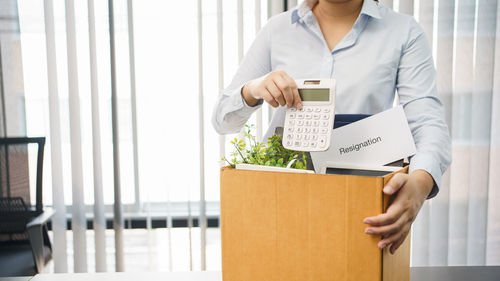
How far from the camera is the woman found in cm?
92

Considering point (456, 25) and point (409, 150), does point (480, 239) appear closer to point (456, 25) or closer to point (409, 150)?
point (456, 25)

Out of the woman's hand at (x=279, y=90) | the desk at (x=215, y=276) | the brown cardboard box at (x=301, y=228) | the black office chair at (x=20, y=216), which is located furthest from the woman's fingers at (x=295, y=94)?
the black office chair at (x=20, y=216)

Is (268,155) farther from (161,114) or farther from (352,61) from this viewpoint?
(161,114)

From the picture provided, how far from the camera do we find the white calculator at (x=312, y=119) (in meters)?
0.59

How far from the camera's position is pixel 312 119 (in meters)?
0.61

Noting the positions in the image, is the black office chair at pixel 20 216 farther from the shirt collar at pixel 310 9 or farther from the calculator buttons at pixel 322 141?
the calculator buttons at pixel 322 141

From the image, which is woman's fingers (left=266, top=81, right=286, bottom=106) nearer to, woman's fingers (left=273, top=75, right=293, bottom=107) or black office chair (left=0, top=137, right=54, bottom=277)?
woman's fingers (left=273, top=75, right=293, bottom=107)

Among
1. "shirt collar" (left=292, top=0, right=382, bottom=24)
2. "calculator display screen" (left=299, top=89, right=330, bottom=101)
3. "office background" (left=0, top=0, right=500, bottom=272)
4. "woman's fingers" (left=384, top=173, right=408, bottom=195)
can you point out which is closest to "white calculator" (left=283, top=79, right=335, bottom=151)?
"calculator display screen" (left=299, top=89, right=330, bottom=101)

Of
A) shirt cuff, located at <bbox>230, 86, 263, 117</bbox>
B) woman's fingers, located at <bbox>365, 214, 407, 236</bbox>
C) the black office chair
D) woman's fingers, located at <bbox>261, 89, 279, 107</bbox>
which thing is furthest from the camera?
the black office chair

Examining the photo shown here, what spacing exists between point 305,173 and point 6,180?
189 centimetres

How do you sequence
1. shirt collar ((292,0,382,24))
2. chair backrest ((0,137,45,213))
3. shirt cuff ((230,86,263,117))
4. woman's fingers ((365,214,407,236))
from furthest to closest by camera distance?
chair backrest ((0,137,45,213)), shirt collar ((292,0,382,24)), shirt cuff ((230,86,263,117)), woman's fingers ((365,214,407,236))

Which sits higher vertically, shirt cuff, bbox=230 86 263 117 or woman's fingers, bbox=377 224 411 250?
shirt cuff, bbox=230 86 263 117

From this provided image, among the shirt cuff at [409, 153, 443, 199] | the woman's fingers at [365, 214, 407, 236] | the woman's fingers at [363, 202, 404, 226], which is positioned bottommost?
the woman's fingers at [365, 214, 407, 236]

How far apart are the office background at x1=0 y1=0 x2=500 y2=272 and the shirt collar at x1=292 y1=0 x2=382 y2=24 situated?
3.29ft
